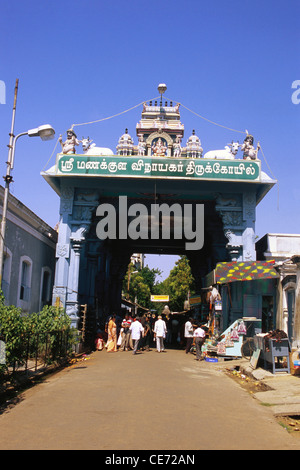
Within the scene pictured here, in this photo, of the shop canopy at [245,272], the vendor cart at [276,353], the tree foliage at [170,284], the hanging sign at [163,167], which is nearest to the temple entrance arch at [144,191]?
the hanging sign at [163,167]

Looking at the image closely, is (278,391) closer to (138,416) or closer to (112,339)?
(138,416)

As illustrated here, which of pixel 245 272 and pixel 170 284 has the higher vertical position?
pixel 170 284

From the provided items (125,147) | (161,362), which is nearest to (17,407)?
(161,362)

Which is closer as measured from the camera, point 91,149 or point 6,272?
point 6,272

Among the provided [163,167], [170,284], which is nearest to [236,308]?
[163,167]

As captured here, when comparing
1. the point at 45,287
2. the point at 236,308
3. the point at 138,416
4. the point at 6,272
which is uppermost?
the point at 6,272

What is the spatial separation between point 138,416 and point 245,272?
9.46m

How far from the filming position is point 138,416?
21.8 ft

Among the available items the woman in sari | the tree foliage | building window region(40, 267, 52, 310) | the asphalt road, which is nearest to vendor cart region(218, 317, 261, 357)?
the asphalt road

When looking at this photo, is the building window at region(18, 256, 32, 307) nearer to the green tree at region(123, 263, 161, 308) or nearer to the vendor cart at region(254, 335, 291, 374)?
the vendor cart at region(254, 335, 291, 374)

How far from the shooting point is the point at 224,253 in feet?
68.1

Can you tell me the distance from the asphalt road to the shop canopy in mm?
4734
